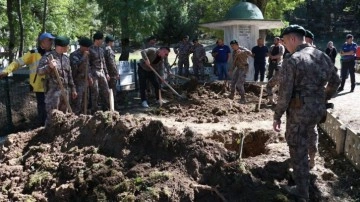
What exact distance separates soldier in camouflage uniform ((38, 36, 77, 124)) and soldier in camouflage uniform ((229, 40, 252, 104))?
5.29m

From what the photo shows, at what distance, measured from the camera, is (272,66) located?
14.4m

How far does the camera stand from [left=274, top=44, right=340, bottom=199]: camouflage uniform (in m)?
4.74

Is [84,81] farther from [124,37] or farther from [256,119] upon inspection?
[124,37]

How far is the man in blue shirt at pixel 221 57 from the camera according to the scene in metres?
16.0

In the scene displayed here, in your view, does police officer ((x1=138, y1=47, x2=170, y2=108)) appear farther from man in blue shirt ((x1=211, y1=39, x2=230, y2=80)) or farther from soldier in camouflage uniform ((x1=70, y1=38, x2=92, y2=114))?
man in blue shirt ((x1=211, y1=39, x2=230, y2=80))

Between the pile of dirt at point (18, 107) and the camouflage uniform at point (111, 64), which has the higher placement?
the camouflage uniform at point (111, 64)

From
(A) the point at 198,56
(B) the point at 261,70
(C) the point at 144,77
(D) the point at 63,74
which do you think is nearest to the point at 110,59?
(C) the point at 144,77

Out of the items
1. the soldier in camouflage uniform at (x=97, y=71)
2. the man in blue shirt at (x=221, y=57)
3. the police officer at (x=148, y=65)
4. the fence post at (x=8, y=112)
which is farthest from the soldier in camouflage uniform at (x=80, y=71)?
the man in blue shirt at (x=221, y=57)

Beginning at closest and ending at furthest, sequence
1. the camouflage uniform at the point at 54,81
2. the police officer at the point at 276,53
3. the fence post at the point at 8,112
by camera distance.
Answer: the camouflage uniform at the point at 54,81 < the fence post at the point at 8,112 < the police officer at the point at 276,53

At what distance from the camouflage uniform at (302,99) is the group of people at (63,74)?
149 inches

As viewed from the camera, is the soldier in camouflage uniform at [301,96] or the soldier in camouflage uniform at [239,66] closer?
the soldier in camouflage uniform at [301,96]

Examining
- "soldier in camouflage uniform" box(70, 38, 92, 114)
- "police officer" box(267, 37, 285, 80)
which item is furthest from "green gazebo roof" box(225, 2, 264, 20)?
"soldier in camouflage uniform" box(70, 38, 92, 114)

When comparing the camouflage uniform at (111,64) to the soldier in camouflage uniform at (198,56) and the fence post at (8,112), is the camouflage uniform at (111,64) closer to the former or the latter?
the fence post at (8,112)

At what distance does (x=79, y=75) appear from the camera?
8781 millimetres
